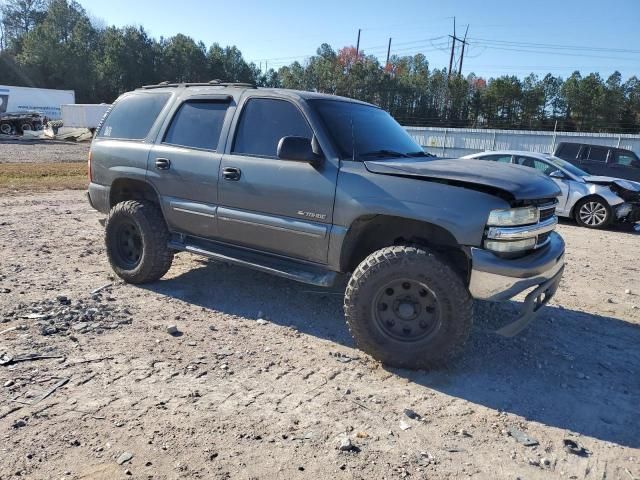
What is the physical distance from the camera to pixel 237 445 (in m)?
2.82

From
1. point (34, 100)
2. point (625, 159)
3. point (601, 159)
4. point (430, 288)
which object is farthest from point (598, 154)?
point (34, 100)

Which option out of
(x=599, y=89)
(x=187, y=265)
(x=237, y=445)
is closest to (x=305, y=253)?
(x=237, y=445)

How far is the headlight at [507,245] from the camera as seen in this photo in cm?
342

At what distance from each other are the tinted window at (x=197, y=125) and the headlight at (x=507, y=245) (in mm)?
2638

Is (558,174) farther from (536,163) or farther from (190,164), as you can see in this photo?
(190,164)

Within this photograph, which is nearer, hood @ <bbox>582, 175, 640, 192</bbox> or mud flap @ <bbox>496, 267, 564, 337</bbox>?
mud flap @ <bbox>496, 267, 564, 337</bbox>

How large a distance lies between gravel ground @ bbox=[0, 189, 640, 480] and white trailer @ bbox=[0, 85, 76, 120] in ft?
138

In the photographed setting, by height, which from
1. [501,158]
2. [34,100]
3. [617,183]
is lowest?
[617,183]

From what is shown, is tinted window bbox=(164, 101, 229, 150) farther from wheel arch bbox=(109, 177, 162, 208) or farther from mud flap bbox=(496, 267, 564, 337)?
mud flap bbox=(496, 267, 564, 337)

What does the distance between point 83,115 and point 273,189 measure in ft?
133

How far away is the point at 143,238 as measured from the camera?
513 centimetres

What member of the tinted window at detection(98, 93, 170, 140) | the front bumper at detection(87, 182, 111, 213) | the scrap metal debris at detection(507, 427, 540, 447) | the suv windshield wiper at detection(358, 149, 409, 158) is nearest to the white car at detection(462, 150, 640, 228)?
the suv windshield wiper at detection(358, 149, 409, 158)

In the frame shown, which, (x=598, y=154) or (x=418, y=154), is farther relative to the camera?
(x=598, y=154)

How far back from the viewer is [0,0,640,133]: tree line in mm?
48344
